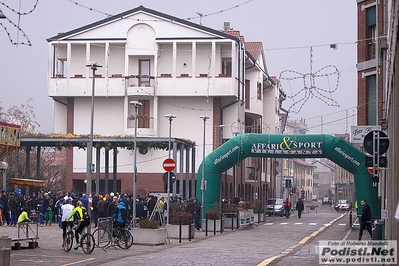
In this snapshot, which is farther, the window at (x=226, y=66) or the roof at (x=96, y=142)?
the window at (x=226, y=66)

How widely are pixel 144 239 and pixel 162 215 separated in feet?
28.8

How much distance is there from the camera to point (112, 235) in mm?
25141

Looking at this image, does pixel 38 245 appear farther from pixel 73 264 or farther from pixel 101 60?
pixel 101 60

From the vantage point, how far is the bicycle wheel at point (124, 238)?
25.0 metres

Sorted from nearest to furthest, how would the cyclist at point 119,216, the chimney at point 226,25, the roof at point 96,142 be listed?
the cyclist at point 119,216 → the roof at point 96,142 → the chimney at point 226,25

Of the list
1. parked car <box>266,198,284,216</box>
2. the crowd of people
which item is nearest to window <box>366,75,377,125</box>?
the crowd of people

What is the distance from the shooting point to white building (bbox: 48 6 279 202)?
58.4 m

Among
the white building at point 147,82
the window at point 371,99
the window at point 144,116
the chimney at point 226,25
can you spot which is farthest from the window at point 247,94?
the window at point 371,99

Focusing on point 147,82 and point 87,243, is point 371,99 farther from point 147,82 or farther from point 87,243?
point 147,82

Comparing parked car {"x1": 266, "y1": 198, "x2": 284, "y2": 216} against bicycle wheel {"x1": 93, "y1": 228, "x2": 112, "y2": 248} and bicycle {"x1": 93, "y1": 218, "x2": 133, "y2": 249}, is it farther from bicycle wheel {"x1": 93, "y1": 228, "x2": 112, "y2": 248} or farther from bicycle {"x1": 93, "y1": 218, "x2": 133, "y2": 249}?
bicycle wheel {"x1": 93, "y1": 228, "x2": 112, "y2": 248}

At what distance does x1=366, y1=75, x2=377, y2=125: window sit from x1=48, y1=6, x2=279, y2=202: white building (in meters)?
20.4

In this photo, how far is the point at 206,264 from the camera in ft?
64.1

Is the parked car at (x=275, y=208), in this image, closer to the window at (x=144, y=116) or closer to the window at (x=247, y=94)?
the window at (x=247, y=94)

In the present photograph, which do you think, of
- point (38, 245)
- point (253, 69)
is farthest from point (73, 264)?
point (253, 69)
